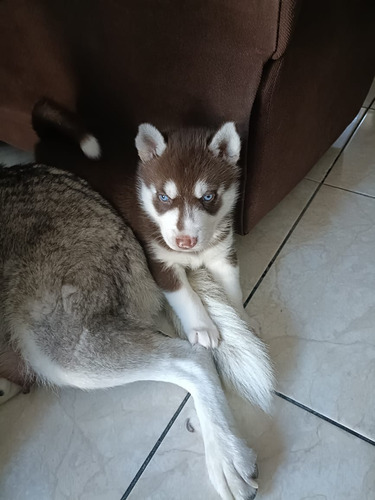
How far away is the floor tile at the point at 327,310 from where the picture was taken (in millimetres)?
1284

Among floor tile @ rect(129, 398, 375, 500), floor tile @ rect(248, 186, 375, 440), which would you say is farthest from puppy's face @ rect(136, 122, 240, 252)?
floor tile @ rect(129, 398, 375, 500)

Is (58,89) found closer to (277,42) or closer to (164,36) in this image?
(164,36)

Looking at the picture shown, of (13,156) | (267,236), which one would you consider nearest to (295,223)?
(267,236)

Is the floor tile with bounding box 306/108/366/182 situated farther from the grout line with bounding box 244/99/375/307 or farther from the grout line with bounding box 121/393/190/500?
the grout line with bounding box 121/393/190/500

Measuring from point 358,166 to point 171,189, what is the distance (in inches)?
43.3

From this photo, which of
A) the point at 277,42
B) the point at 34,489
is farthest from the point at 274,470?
the point at 277,42

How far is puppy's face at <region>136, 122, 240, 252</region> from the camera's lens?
1239 mm

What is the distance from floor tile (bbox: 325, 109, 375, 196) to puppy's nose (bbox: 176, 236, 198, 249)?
0.94 meters

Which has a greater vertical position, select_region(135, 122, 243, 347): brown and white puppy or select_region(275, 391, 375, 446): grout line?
select_region(135, 122, 243, 347): brown and white puppy

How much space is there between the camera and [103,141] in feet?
5.25

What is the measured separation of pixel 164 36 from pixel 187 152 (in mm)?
331

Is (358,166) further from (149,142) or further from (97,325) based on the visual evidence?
(97,325)

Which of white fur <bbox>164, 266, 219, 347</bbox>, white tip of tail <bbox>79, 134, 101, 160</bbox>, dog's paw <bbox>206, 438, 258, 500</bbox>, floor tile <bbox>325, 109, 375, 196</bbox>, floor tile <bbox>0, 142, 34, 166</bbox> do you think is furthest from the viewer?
floor tile <bbox>0, 142, 34, 166</bbox>

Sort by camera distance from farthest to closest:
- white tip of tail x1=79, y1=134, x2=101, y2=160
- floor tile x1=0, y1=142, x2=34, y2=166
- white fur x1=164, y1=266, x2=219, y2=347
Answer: floor tile x1=0, y1=142, x2=34, y2=166 → white tip of tail x1=79, y1=134, x2=101, y2=160 → white fur x1=164, y1=266, x2=219, y2=347
